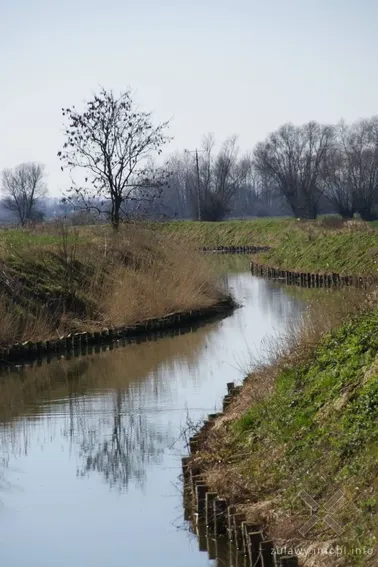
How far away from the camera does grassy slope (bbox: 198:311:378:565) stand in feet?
31.1

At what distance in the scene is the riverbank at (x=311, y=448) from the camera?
9328mm

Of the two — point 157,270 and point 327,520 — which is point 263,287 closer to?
point 157,270

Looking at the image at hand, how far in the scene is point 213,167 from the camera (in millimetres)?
105250

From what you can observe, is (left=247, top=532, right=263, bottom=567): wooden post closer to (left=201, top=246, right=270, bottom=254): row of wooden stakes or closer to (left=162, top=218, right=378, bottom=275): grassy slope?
(left=162, top=218, right=378, bottom=275): grassy slope

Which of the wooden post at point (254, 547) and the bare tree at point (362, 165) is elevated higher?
the bare tree at point (362, 165)

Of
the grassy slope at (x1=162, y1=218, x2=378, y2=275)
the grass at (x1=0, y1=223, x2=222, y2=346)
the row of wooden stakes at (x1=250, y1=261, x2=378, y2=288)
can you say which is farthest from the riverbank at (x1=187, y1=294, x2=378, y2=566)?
the row of wooden stakes at (x1=250, y1=261, x2=378, y2=288)

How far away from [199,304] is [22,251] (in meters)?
5.56

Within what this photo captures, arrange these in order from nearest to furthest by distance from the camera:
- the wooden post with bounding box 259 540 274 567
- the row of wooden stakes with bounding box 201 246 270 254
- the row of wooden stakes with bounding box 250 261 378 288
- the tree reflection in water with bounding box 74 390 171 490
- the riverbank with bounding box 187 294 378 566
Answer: the riverbank with bounding box 187 294 378 566 → the wooden post with bounding box 259 540 274 567 → the tree reflection in water with bounding box 74 390 171 490 → the row of wooden stakes with bounding box 250 261 378 288 → the row of wooden stakes with bounding box 201 246 270 254

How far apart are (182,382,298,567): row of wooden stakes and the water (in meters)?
0.30

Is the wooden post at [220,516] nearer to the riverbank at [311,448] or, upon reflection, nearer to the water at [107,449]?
the riverbank at [311,448]

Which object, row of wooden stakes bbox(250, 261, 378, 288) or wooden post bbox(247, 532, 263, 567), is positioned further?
row of wooden stakes bbox(250, 261, 378, 288)

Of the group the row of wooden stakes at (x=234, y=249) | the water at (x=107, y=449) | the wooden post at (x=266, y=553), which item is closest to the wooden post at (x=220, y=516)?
the water at (x=107, y=449)

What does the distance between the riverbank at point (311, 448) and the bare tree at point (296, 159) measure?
81.5 meters

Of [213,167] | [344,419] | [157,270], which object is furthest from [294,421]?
[213,167]
